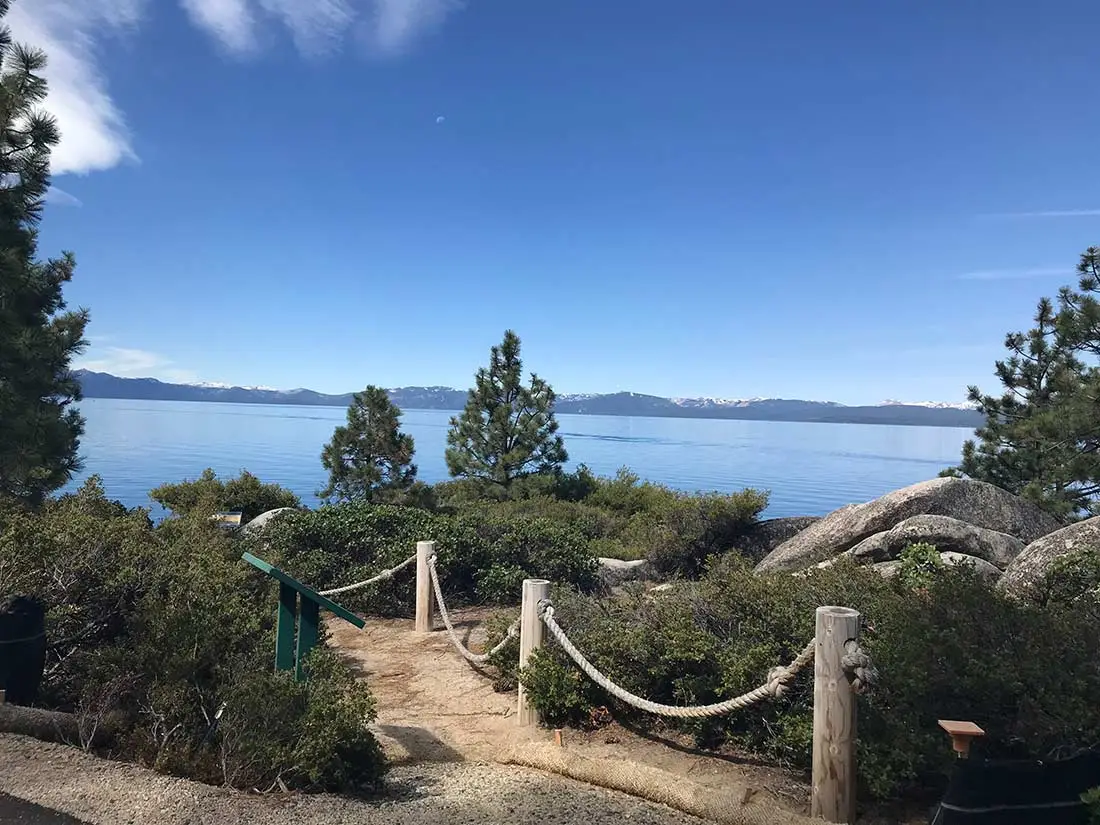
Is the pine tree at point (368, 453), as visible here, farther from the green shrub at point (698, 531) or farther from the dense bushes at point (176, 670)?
the dense bushes at point (176, 670)

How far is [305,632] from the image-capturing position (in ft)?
16.9

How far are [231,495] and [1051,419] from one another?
16.3 m

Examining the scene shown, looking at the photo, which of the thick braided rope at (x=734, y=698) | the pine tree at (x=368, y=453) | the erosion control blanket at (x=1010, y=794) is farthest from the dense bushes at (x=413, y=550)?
the erosion control blanket at (x=1010, y=794)

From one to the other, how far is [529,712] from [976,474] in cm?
1504

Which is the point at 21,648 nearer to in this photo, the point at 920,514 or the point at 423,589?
the point at 423,589

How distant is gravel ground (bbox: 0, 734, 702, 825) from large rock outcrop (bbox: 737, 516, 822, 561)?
9603mm

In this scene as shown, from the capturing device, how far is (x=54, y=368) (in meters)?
11.5

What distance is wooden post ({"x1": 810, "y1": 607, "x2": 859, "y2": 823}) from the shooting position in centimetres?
364

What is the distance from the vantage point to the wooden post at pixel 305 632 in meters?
5.08

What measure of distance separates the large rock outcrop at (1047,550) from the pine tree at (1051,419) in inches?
158

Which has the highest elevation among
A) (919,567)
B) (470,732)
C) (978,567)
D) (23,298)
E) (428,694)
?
(23,298)

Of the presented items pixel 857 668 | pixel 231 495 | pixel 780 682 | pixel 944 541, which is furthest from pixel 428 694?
pixel 231 495

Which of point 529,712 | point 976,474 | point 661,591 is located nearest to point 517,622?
point 529,712

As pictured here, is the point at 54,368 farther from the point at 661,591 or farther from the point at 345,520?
the point at 661,591
